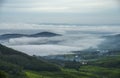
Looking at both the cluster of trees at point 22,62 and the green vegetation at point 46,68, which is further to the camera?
the cluster of trees at point 22,62

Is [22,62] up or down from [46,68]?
up

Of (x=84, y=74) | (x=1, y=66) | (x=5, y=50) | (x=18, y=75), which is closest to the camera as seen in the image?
(x=18, y=75)

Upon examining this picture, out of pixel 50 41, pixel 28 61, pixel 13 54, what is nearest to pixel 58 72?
pixel 28 61

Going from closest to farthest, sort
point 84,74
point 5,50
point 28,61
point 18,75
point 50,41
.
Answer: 1. point 18,75
2. point 84,74
3. point 28,61
4. point 5,50
5. point 50,41

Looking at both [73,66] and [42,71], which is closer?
[42,71]

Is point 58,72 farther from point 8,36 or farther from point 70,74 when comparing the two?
point 8,36

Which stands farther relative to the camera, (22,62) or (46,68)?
(22,62)

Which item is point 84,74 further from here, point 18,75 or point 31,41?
point 31,41

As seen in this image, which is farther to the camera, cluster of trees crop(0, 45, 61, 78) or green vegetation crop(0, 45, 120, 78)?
cluster of trees crop(0, 45, 61, 78)

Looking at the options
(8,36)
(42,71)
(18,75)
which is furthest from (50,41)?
(18,75)
